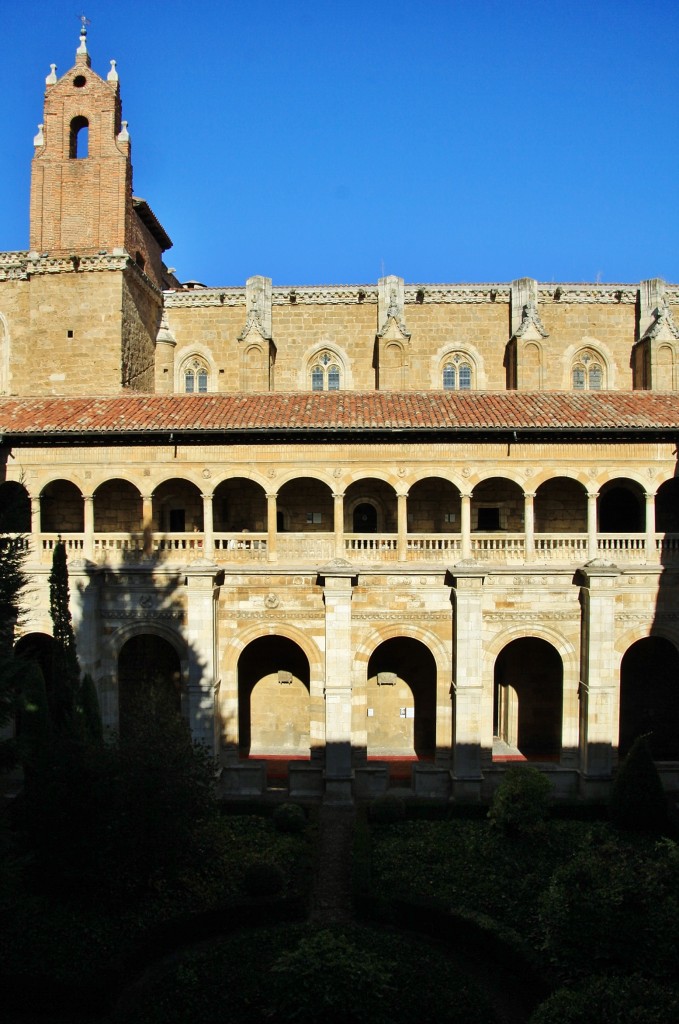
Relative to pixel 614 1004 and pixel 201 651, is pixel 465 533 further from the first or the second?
pixel 614 1004

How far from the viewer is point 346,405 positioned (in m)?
23.3

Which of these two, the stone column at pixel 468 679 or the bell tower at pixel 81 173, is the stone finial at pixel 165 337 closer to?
the bell tower at pixel 81 173

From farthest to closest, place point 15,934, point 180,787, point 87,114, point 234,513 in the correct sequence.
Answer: point 87,114 → point 234,513 → point 180,787 → point 15,934

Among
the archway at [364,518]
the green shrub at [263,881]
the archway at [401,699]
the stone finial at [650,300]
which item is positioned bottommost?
the green shrub at [263,881]

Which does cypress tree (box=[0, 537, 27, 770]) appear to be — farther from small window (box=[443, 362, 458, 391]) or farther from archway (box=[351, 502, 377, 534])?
small window (box=[443, 362, 458, 391])

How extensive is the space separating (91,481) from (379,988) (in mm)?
15951

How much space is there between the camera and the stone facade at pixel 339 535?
21094 millimetres

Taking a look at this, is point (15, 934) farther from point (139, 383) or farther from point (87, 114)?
point (87, 114)

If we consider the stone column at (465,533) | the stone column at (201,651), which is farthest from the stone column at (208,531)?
the stone column at (465,533)

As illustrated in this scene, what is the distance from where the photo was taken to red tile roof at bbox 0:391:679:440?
21.5 meters

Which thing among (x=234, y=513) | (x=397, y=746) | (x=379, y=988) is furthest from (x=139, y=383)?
(x=379, y=988)

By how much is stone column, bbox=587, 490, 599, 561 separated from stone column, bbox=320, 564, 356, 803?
666 cm

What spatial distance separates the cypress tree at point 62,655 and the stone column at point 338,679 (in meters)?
6.54

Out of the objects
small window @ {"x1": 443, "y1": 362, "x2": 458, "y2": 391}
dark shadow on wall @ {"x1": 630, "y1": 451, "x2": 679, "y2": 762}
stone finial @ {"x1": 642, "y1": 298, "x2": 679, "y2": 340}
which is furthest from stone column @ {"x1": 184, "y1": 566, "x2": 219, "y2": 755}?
stone finial @ {"x1": 642, "y1": 298, "x2": 679, "y2": 340}
